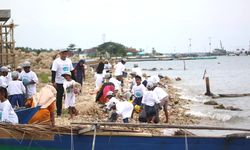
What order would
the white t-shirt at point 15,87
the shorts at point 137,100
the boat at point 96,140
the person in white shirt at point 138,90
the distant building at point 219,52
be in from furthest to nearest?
the distant building at point 219,52 → the shorts at point 137,100 → the person in white shirt at point 138,90 → the white t-shirt at point 15,87 → the boat at point 96,140

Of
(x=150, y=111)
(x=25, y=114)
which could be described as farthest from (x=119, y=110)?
(x=25, y=114)

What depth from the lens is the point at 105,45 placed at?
119188 mm

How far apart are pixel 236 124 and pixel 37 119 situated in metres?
10.5

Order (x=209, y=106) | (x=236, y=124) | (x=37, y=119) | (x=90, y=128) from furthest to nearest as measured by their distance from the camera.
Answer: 1. (x=209, y=106)
2. (x=236, y=124)
3. (x=37, y=119)
4. (x=90, y=128)

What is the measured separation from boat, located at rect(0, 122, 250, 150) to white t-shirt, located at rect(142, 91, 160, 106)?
12.9ft

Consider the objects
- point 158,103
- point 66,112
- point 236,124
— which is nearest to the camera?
point 158,103

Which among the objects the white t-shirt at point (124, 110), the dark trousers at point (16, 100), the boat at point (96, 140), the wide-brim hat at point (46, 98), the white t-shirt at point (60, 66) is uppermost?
the white t-shirt at point (60, 66)

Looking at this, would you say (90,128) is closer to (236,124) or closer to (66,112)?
(66,112)

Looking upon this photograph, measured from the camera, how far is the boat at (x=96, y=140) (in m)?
7.95

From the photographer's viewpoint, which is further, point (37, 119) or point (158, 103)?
point (158, 103)

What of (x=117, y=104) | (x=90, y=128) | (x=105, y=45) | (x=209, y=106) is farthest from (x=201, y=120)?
(x=105, y=45)

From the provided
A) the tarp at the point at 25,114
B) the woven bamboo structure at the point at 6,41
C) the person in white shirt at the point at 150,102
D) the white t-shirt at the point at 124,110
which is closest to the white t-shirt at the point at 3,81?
the tarp at the point at 25,114

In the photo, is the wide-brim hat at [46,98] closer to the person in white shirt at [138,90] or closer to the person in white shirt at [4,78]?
the person in white shirt at [4,78]

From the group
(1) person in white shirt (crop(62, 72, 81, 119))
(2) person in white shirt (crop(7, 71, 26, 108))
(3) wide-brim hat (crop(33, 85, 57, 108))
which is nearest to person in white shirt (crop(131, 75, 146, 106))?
(1) person in white shirt (crop(62, 72, 81, 119))
